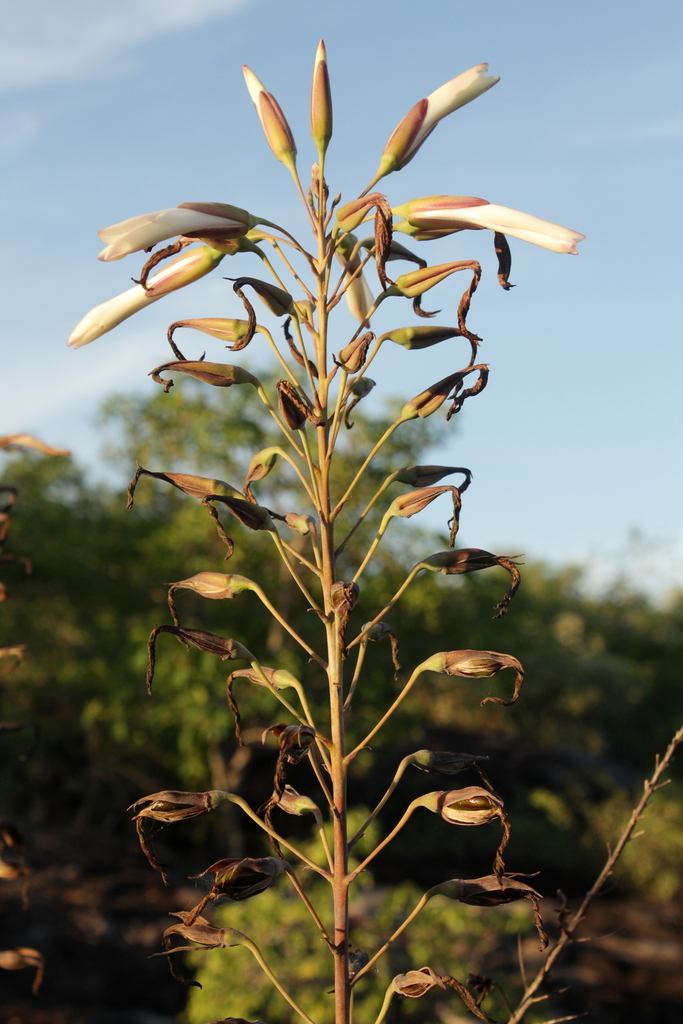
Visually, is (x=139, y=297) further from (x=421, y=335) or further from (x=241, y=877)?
(x=241, y=877)

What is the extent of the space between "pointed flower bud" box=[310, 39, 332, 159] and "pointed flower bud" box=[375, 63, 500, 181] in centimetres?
10

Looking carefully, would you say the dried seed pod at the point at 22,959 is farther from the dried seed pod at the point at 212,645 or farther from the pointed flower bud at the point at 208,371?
the pointed flower bud at the point at 208,371

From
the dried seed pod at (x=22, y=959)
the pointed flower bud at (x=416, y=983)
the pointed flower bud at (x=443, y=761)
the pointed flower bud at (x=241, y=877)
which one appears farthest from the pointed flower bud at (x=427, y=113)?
the dried seed pod at (x=22, y=959)

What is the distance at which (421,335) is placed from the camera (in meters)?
1.33

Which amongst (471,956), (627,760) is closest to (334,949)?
(471,956)

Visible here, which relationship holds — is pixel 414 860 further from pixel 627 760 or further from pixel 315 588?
pixel 627 760

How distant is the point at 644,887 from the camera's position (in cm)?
959

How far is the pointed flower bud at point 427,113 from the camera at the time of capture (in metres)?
1.30

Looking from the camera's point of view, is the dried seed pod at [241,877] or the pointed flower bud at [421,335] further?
the pointed flower bud at [421,335]

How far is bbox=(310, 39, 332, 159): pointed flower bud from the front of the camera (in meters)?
1.33

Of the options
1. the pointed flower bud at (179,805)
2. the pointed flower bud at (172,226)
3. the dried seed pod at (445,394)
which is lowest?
the pointed flower bud at (179,805)

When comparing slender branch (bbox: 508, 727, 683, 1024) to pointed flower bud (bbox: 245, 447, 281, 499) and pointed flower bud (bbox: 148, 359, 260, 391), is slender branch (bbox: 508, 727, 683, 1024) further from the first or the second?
pointed flower bud (bbox: 148, 359, 260, 391)

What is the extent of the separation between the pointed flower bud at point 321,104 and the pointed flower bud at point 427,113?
0.10 meters

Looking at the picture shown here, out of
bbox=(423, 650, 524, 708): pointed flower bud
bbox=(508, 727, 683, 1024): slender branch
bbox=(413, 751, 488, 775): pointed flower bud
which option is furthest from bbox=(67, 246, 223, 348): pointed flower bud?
bbox=(508, 727, 683, 1024): slender branch
